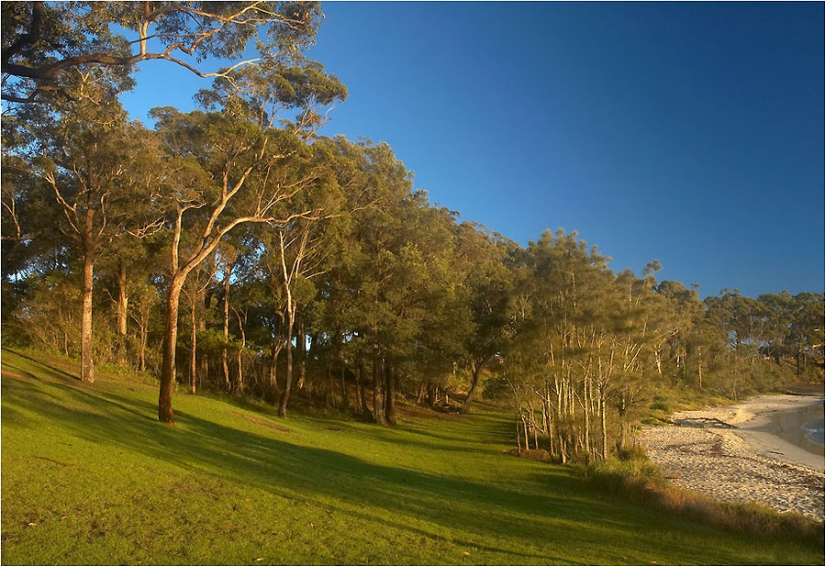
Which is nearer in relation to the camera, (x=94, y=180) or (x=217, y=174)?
(x=94, y=180)

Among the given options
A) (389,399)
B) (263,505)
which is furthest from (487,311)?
(263,505)

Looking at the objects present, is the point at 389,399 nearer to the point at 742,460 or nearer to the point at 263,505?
the point at 742,460

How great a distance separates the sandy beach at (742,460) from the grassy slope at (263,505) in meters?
8.22

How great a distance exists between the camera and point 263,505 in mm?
10562

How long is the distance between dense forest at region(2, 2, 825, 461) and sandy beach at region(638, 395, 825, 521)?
4005 millimetres

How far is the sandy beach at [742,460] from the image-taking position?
70.6 feet

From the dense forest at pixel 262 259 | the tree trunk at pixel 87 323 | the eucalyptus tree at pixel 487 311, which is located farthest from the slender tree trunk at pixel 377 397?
the tree trunk at pixel 87 323

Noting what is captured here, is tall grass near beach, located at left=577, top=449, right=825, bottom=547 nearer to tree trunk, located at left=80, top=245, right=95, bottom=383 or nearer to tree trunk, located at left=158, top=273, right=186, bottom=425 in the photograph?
tree trunk, located at left=158, top=273, right=186, bottom=425

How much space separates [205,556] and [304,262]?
26.6 meters

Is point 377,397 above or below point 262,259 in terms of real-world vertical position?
below

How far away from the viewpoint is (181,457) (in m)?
13.9

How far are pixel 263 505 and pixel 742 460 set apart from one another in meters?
29.4

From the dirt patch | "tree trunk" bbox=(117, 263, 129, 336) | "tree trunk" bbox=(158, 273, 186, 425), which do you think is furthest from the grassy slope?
"tree trunk" bbox=(117, 263, 129, 336)

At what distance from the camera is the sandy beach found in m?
21.5
